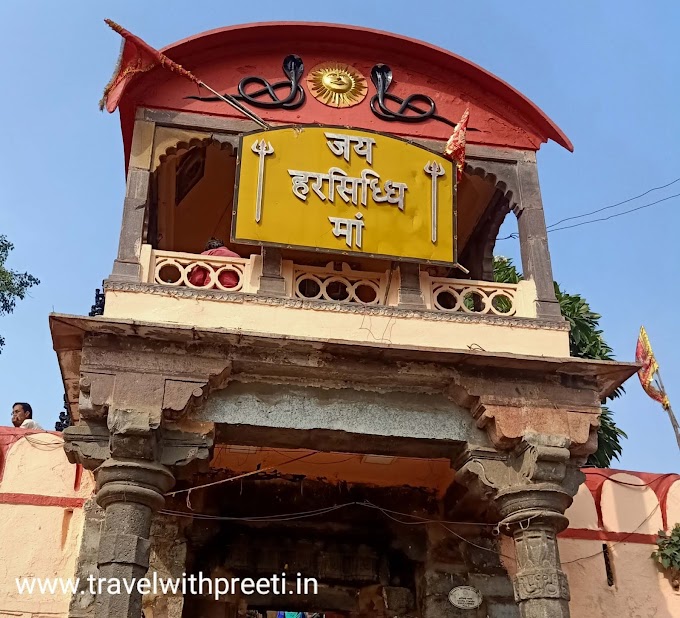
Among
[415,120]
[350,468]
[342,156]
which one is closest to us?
[342,156]

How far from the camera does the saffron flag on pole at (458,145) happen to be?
8.02m

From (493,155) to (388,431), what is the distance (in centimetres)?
305

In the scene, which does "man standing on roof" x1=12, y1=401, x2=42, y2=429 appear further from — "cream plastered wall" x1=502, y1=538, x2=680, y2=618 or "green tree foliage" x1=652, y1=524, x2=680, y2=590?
"green tree foliage" x1=652, y1=524, x2=680, y2=590

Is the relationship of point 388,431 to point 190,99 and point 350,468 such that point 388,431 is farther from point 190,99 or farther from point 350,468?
point 190,99

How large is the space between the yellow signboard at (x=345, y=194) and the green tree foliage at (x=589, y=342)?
837cm

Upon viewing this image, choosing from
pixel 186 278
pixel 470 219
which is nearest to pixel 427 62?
pixel 470 219

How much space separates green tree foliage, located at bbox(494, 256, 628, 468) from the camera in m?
16.0

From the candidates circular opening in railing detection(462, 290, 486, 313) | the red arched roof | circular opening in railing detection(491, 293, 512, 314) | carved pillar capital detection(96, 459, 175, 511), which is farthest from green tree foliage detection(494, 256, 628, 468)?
carved pillar capital detection(96, 459, 175, 511)

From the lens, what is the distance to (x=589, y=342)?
16.8 metres

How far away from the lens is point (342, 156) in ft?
25.8

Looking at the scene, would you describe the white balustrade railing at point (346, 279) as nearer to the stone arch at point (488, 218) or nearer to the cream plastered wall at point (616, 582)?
the stone arch at point (488, 218)

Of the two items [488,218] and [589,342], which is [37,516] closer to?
[488,218]

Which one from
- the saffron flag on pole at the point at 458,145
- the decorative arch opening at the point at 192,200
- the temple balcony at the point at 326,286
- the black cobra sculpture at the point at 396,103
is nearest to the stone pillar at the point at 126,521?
the temple balcony at the point at 326,286

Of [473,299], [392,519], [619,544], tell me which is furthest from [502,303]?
[392,519]
